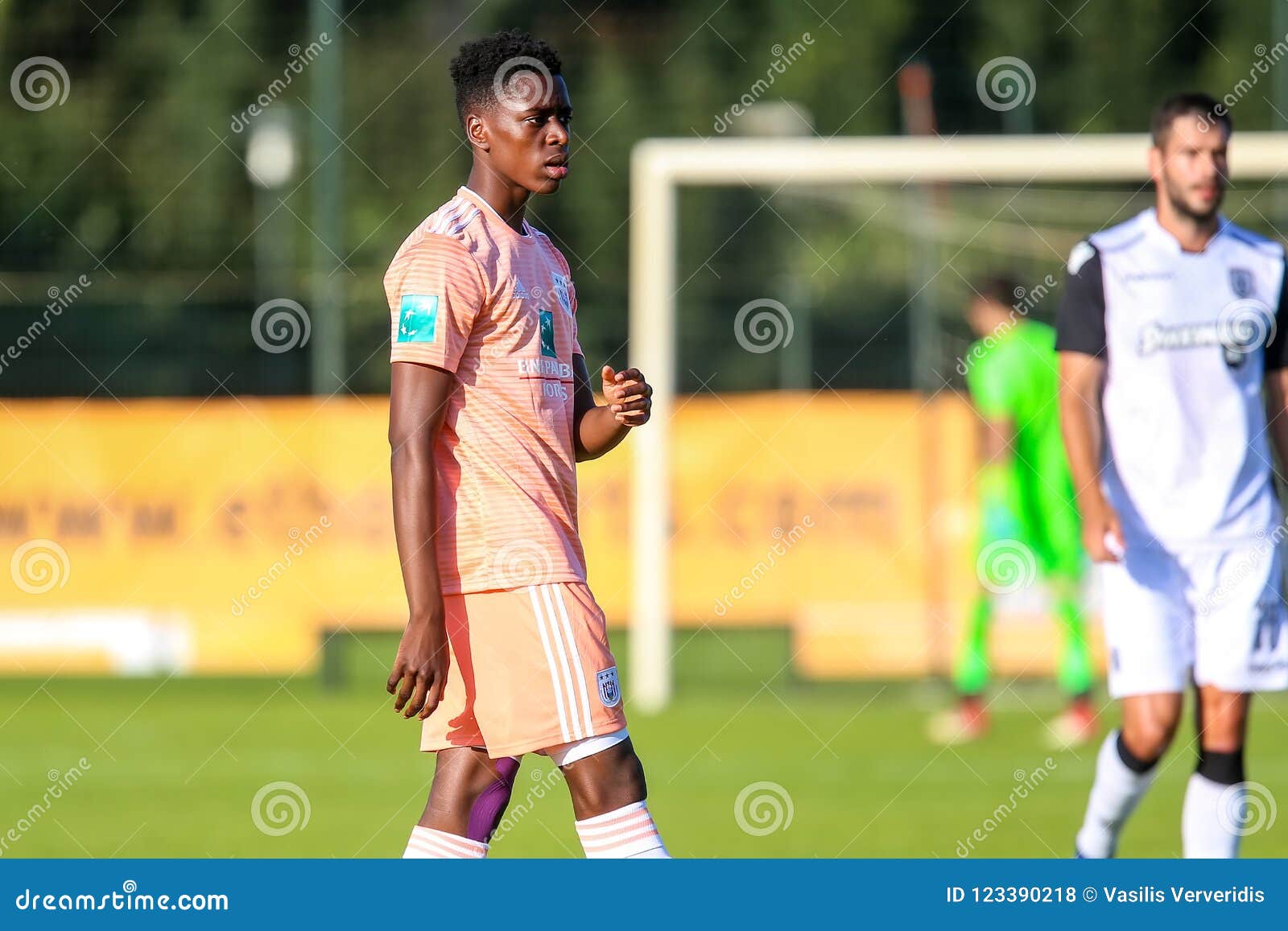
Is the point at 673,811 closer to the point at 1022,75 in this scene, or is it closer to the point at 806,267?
the point at 806,267

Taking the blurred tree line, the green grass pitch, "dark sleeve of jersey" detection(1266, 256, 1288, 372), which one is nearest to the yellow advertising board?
Answer: the green grass pitch

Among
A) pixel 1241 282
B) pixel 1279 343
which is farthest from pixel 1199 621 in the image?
pixel 1241 282

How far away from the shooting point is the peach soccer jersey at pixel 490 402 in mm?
Result: 3465

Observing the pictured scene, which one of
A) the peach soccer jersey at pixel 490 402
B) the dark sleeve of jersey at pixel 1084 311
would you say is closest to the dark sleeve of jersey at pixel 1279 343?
the dark sleeve of jersey at pixel 1084 311

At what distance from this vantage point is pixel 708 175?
36.4 ft

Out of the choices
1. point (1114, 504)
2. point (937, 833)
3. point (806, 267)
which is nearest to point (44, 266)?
point (806, 267)

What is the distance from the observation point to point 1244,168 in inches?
417

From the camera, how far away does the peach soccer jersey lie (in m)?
3.46

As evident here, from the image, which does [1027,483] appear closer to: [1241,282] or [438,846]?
[1241,282]

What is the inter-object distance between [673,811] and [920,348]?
21.7 feet

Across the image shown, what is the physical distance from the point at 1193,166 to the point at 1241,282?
13.6 inches

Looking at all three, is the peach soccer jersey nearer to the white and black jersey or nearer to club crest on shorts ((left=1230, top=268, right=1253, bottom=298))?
the white and black jersey

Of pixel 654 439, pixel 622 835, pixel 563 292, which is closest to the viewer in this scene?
pixel 622 835

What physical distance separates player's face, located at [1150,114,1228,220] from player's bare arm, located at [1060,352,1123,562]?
1.61 ft
